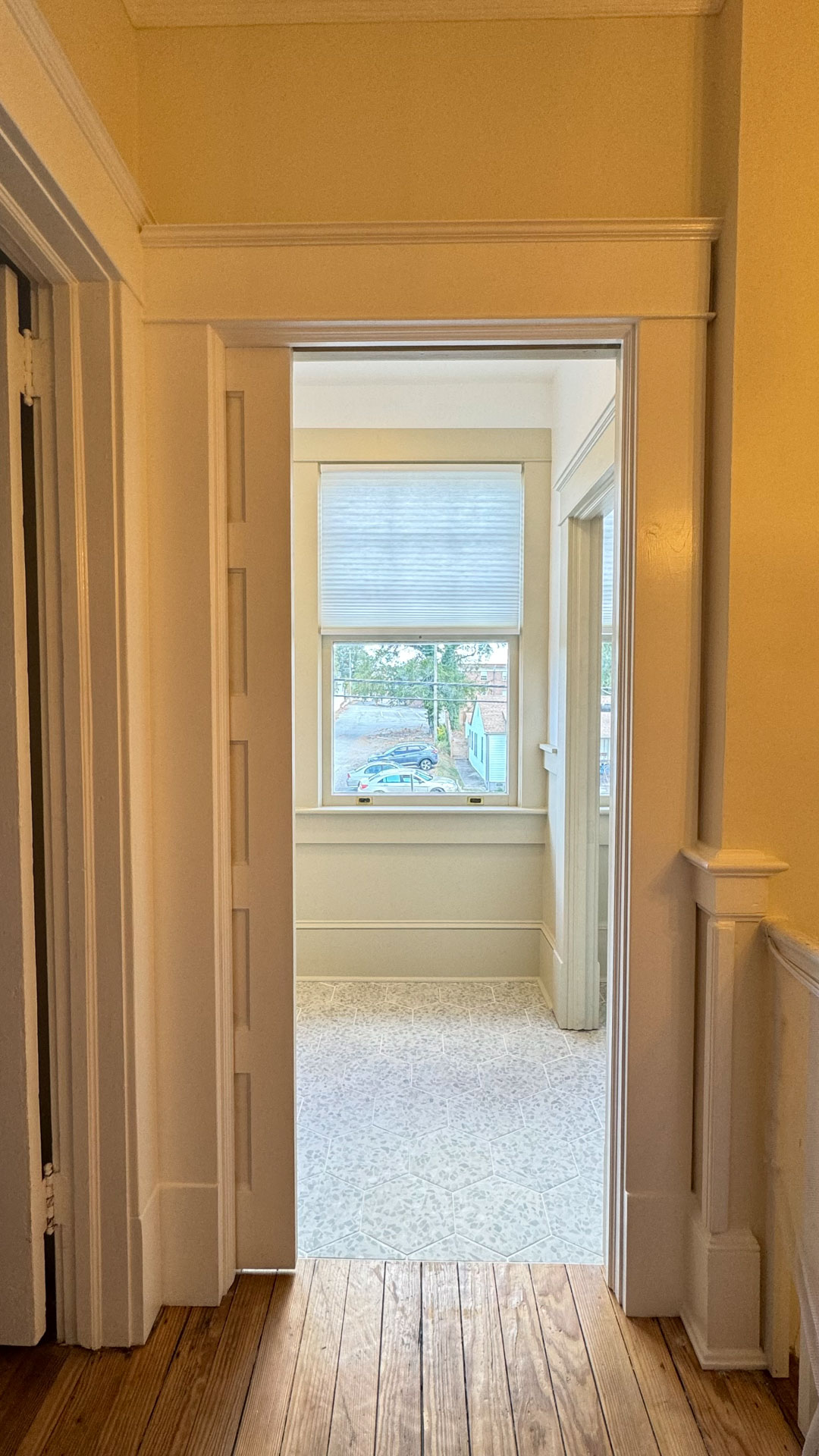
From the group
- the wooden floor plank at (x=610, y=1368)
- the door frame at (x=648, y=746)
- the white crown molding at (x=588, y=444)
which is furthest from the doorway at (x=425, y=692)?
the door frame at (x=648, y=746)

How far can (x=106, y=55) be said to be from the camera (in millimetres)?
1564

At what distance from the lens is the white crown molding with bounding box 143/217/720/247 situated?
166 cm

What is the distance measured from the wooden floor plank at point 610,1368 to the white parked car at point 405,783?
7.78ft

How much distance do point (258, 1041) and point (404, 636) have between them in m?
2.50

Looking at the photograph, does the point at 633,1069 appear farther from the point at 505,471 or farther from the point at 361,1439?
the point at 505,471

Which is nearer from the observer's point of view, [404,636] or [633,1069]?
[633,1069]

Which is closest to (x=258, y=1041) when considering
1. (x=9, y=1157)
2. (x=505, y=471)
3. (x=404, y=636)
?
(x=9, y=1157)

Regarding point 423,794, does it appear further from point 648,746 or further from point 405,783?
point 648,746

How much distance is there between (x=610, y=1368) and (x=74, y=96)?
2.58 m

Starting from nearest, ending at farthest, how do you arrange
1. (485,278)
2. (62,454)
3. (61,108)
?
(61,108) → (62,454) → (485,278)

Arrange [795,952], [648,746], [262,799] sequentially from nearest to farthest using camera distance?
[795,952] → [648,746] → [262,799]

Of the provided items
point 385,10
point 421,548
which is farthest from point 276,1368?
point 421,548

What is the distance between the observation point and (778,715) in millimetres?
1659

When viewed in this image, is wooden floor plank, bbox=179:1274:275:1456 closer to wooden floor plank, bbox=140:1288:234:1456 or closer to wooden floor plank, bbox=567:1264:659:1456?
wooden floor plank, bbox=140:1288:234:1456
